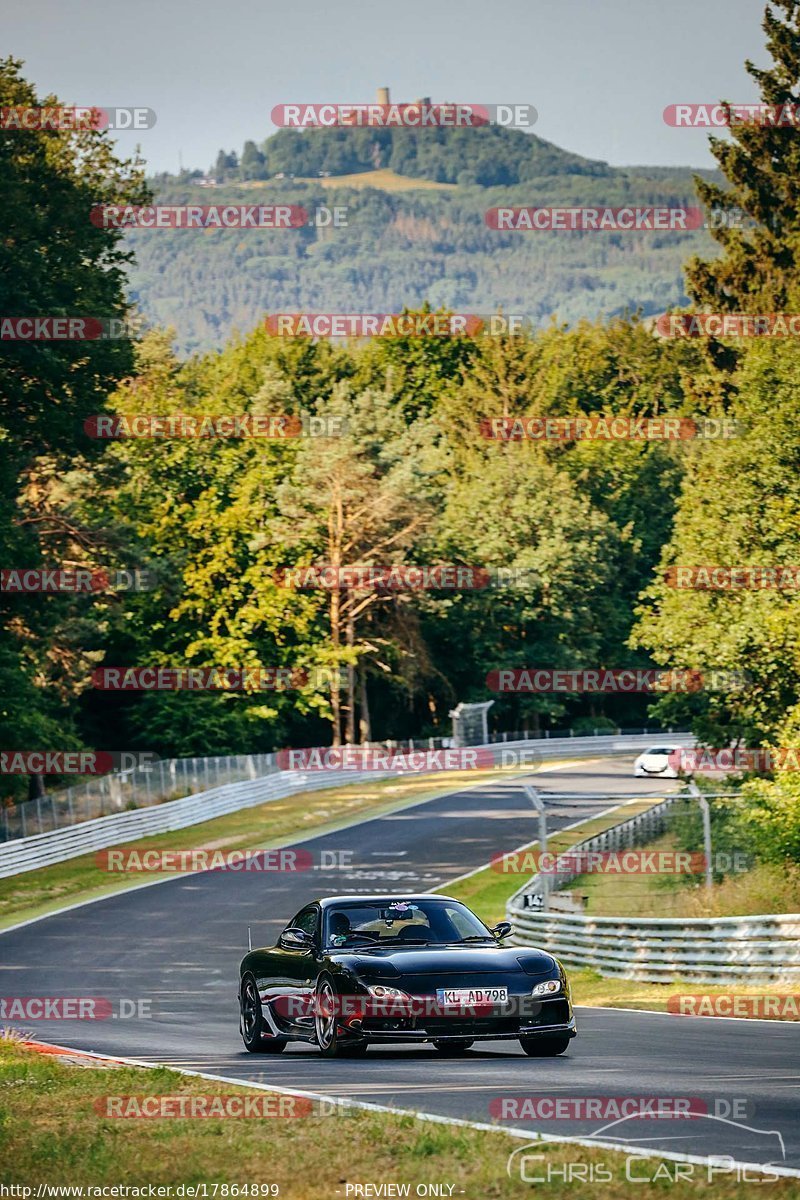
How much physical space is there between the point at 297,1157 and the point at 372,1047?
7.81m

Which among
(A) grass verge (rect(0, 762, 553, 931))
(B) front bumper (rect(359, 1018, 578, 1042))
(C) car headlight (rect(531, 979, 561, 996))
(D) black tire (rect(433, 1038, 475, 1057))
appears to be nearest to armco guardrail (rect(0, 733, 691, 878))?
(A) grass verge (rect(0, 762, 553, 931))

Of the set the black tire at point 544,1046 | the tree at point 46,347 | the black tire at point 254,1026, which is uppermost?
the tree at point 46,347

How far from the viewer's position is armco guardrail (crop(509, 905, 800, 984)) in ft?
71.2

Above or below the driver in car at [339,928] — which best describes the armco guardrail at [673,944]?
below

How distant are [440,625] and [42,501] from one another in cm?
3632

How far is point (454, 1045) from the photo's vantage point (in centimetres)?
1455

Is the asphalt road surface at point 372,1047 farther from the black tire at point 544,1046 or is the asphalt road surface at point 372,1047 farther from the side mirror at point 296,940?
the side mirror at point 296,940

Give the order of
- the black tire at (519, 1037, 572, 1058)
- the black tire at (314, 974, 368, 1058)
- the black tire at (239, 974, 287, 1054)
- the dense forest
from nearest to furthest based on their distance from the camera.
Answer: the black tire at (314, 974, 368, 1058), the black tire at (519, 1037, 572, 1058), the black tire at (239, 974, 287, 1054), the dense forest

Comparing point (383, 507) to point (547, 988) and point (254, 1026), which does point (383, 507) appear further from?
point (547, 988)

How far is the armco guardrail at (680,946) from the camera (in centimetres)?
2169

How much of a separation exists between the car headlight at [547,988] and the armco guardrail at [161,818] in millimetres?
30568

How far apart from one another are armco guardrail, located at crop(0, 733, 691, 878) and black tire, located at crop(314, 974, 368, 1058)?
29.3 metres

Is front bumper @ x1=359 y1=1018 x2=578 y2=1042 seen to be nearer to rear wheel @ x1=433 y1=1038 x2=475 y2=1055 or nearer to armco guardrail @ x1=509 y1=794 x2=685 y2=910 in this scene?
rear wheel @ x1=433 y1=1038 x2=475 y2=1055

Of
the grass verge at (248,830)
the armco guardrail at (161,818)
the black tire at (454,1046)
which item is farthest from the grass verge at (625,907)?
the armco guardrail at (161,818)
